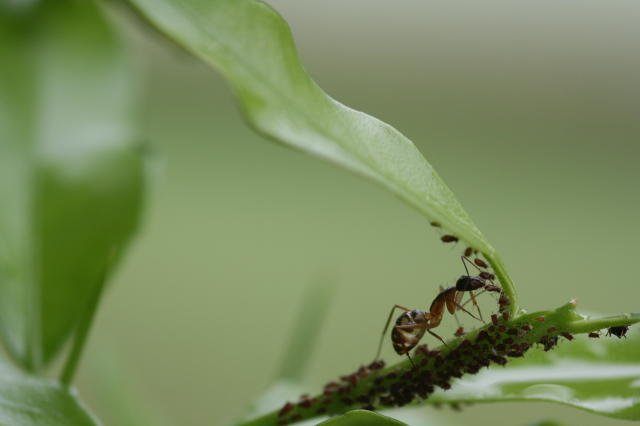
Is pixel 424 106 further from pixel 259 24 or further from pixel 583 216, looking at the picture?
pixel 259 24

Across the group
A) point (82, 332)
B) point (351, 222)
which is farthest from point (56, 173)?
point (351, 222)

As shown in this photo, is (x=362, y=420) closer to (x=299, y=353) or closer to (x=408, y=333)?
(x=408, y=333)

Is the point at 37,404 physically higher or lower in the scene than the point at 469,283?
lower

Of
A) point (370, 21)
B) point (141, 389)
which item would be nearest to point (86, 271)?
point (141, 389)

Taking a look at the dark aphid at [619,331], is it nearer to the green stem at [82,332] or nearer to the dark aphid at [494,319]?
the dark aphid at [494,319]

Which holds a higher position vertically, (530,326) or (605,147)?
(605,147)

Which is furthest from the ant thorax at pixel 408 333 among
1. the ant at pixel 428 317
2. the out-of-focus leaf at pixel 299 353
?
the out-of-focus leaf at pixel 299 353
